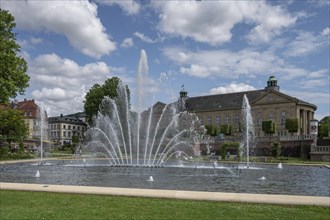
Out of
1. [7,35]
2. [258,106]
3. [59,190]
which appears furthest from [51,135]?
[59,190]

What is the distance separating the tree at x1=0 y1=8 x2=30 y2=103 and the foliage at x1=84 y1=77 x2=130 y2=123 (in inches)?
1335

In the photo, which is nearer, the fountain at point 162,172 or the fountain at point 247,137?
the fountain at point 162,172

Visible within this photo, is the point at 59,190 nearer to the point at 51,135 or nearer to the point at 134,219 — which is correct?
the point at 134,219

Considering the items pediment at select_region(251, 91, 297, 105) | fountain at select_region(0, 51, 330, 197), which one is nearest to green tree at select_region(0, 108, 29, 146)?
fountain at select_region(0, 51, 330, 197)

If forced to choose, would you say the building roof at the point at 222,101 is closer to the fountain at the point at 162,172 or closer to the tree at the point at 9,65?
the fountain at the point at 162,172

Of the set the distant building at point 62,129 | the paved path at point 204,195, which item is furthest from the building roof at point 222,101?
the paved path at point 204,195

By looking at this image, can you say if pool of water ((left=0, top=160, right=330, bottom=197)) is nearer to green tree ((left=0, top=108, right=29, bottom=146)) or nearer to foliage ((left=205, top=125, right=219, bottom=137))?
green tree ((left=0, top=108, right=29, bottom=146))

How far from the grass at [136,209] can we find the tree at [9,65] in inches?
939

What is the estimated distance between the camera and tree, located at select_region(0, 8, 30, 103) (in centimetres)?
3328

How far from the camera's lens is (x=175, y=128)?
256ft

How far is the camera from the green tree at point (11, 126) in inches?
1674

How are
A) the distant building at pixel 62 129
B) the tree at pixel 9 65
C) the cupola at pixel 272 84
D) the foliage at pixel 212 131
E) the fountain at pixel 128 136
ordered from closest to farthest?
1. the tree at pixel 9 65
2. the fountain at pixel 128 136
3. the foliage at pixel 212 131
4. the cupola at pixel 272 84
5. the distant building at pixel 62 129

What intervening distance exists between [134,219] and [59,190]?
5.18m

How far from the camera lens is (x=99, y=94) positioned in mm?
71250
